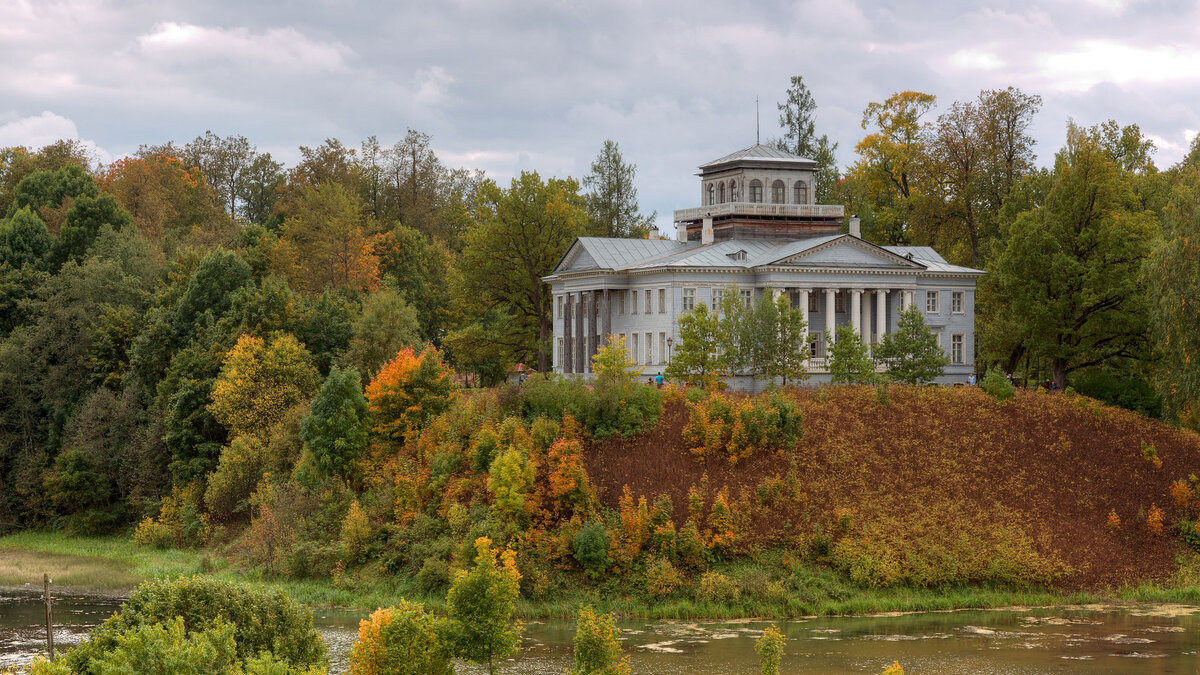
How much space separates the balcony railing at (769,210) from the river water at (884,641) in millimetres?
33503

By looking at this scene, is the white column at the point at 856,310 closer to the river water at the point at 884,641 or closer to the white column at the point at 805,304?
the white column at the point at 805,304

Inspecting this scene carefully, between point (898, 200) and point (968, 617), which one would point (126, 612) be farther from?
point (898, 200)

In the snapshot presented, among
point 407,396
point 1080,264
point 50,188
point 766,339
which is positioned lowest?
point 407,396

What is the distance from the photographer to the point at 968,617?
44.2 meters

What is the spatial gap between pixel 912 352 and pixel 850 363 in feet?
9.51

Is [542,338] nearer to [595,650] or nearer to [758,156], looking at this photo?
[758,156]

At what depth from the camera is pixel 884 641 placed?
40.3 m

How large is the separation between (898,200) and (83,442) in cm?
5067

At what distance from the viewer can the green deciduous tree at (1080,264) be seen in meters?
60.9

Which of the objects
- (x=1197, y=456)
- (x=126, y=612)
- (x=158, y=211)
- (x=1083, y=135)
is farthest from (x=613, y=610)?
(x=158, y=211)

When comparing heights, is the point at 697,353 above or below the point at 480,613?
above

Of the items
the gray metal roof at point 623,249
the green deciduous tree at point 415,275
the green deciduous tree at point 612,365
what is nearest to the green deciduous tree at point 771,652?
the green deciduous tree at point 612,365

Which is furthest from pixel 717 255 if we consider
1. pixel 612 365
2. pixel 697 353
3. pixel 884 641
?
pixel 884 641

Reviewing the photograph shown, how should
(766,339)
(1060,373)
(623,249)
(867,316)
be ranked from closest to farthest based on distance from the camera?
(766,339), (1060,373), (867,316), (623,249)
